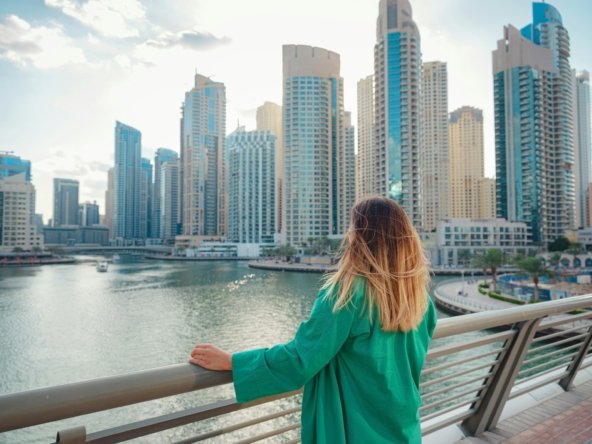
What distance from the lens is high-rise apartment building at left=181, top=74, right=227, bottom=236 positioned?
132875mm

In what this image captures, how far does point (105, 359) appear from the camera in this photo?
61.1 ft

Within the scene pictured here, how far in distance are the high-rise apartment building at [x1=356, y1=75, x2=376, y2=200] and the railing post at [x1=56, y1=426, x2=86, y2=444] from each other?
10405 cm

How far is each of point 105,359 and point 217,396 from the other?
23.7 feet

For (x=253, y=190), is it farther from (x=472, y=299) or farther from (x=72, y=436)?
(x=72, y=436)

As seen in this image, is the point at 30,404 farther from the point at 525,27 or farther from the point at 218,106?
Answer: the point at 218,106

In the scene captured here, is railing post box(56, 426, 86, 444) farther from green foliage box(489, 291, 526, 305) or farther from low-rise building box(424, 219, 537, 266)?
low-rise building box(424, 219, 537, 266)

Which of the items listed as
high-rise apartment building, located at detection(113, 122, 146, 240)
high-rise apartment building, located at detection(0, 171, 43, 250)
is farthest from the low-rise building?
high-rise apartment building, located at detection(113, 122, 146, 240)

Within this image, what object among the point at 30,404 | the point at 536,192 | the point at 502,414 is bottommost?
the point at 502,414

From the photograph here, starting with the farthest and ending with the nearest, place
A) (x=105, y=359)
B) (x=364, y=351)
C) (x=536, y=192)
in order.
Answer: (x=536, y=192) < (x=105, y=359) < (x=364, y=351)

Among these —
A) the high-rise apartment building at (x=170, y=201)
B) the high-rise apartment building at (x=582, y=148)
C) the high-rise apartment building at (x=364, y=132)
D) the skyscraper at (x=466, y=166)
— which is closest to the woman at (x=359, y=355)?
the high-rise apartment building at (x=364, y=132)

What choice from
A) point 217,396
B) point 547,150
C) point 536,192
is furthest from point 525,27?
point 217,396

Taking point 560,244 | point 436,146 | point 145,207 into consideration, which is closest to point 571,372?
point 560,244

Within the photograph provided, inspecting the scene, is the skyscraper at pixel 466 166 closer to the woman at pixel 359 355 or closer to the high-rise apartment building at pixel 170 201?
the high-rise apartment building at pixel 170 201

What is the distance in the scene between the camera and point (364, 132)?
401 ft
